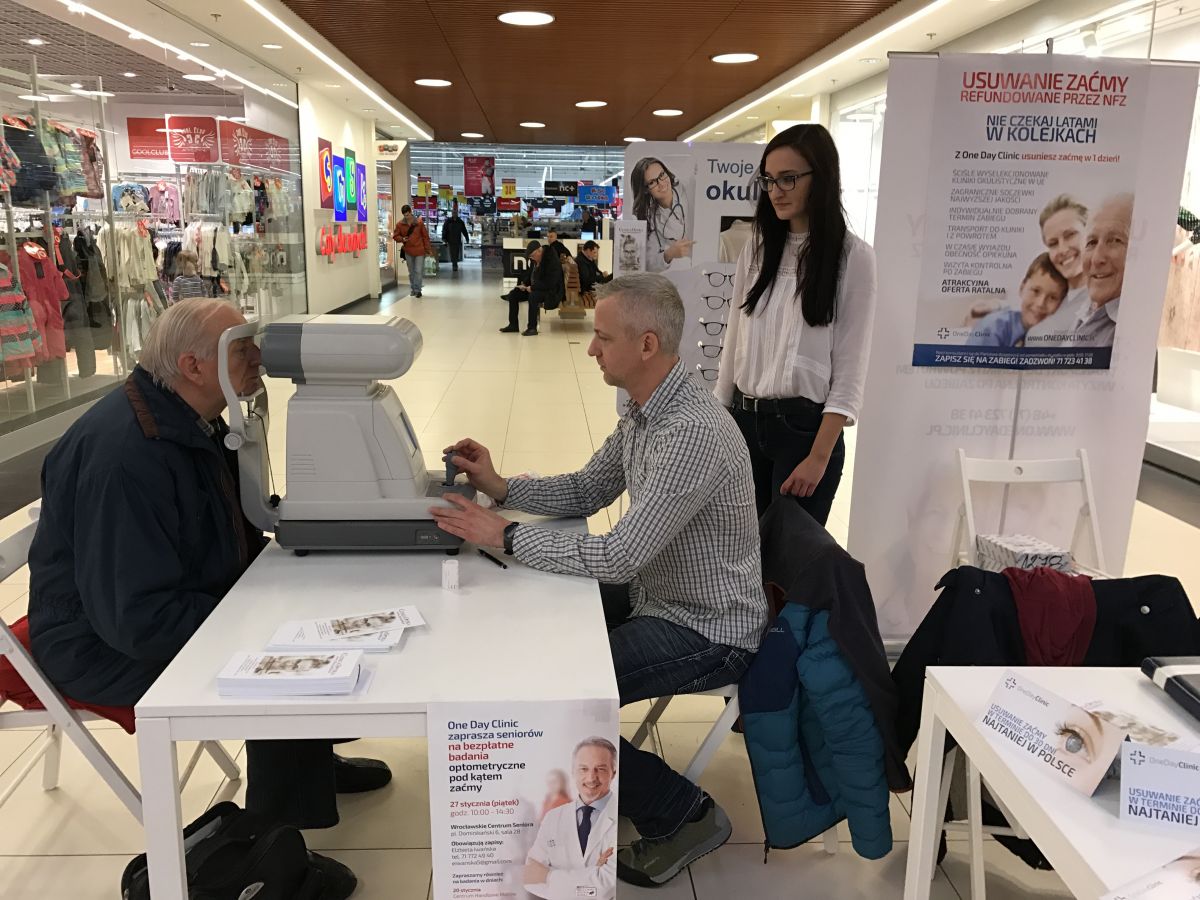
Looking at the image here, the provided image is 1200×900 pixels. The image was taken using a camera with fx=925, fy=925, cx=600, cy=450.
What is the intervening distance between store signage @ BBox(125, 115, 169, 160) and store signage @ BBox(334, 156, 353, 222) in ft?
15.9

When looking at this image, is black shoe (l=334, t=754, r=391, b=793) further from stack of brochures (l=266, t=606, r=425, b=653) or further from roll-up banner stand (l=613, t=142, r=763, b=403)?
roll-up banner stand (l=613, t=142, r=763, b=403)

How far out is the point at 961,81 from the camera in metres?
2.98

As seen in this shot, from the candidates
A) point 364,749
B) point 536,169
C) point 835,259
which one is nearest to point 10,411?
point 364,749

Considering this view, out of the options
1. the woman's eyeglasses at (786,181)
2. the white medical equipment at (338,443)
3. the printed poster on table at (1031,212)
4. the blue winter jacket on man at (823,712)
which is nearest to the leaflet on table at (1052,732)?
the blue winter jacket on man at (823,712)

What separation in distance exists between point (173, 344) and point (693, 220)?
2.58 metres

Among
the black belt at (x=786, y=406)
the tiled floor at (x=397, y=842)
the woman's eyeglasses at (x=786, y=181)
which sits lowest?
the tiled floor at (x=397, y=842)

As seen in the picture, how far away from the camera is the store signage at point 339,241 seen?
12466mm

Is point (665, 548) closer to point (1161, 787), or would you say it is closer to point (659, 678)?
point (659, 678)

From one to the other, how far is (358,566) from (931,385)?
2117mm

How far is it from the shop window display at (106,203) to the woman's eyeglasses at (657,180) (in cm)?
280

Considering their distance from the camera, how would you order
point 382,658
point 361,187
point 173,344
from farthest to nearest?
point 361,187 → point 173,344 → point 382,658

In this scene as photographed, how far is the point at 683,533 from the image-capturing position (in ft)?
6.72

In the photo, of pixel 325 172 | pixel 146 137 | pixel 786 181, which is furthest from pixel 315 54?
pixel 786 181

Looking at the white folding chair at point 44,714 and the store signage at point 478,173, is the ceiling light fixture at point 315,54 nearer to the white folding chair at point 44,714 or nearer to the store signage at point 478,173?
the white folding chair at point 44,714
